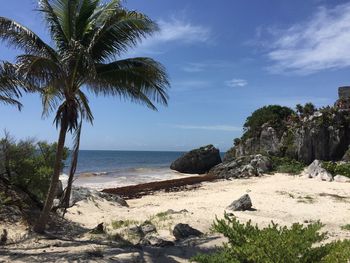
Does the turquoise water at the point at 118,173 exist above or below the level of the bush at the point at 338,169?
below

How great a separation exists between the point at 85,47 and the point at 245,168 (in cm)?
2440

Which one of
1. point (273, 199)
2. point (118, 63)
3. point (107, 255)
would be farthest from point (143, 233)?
point (273, 199)

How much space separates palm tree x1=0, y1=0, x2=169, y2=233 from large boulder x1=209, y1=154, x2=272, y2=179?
875 inches

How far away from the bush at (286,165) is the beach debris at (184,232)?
2145cm

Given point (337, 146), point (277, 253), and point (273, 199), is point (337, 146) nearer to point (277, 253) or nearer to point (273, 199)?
point (273, 199)

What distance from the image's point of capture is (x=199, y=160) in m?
46.6

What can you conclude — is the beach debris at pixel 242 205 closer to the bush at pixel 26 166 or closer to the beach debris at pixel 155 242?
the beach debris at pixel 155 242

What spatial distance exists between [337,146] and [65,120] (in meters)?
30.7

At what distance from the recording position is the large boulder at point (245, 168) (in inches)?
1259

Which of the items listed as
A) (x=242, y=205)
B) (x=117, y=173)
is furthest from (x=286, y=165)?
(x=117, y=173)

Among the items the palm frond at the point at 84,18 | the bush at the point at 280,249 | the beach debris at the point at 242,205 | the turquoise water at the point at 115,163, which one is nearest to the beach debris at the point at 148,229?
the beach debris at the point at 242,205

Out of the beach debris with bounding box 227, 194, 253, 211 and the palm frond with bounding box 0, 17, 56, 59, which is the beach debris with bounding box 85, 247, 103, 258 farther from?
the beach debris with bounding box 227, 194, 253, 211

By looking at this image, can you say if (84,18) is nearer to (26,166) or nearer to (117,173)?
(26,166)

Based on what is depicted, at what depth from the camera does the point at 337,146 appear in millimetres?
35688
